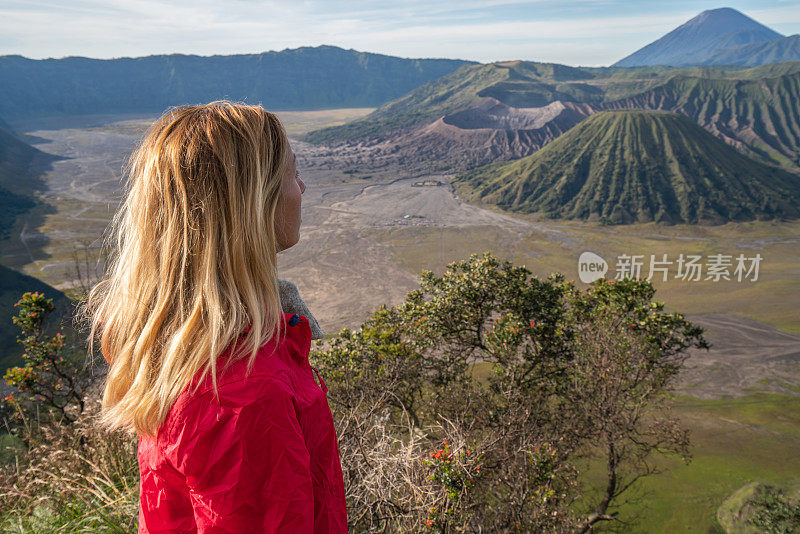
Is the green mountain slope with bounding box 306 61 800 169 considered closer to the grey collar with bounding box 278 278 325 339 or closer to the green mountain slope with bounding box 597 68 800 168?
the green mountain slope with bounding box 597 68 800 168

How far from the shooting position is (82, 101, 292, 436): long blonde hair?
110 centimetres

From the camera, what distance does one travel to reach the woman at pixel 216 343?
98 cm

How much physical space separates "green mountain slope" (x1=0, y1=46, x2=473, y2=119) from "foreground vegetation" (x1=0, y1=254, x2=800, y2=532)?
13826cm

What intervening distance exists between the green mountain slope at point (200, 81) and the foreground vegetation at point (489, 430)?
138 meters

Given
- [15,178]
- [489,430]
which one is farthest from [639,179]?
[15,178]

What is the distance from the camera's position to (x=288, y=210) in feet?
4.41

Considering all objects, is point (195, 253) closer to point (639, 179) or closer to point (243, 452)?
point (243, 452)

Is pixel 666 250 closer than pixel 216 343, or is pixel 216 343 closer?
pixel 216 343

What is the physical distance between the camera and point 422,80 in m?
193

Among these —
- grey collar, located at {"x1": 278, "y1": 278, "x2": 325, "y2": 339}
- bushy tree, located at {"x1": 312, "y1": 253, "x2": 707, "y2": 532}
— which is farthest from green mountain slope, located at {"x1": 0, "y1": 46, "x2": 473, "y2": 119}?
grey collar, located at {"x1": 278, "y1": 278, "x2": 325, "y2": 339}

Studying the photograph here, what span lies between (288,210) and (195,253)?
0.94 feet

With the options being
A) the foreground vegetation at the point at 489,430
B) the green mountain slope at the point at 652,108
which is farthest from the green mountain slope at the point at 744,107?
the foreground vegetation at the point at 489,430

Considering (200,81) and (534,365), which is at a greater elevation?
(200,81)

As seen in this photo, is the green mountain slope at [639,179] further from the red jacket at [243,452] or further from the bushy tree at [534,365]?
the red jacket at [243,452]
